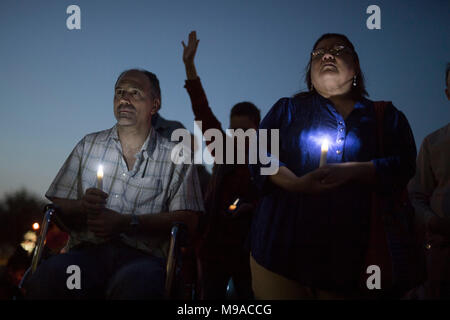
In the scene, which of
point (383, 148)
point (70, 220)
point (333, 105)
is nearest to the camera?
point (383, 148)

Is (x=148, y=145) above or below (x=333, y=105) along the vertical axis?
below

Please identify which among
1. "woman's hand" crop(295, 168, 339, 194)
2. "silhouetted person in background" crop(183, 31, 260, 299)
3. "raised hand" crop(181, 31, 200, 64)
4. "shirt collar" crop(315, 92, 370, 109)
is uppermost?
"raised hand" crop(181, 31, 200, 64)

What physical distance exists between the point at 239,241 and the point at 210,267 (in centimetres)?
31

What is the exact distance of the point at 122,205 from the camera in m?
2.54

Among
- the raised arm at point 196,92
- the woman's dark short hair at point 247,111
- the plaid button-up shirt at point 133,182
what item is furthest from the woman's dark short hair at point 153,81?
the woman's dark short hair at point 247,111

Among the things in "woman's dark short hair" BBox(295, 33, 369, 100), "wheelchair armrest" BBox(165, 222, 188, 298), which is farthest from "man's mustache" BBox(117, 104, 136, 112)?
"woman's dark short hair" BBox(295, 33, 369, 100)

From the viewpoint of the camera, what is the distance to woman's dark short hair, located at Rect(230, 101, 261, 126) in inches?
138

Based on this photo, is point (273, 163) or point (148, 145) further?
point (148, 145)

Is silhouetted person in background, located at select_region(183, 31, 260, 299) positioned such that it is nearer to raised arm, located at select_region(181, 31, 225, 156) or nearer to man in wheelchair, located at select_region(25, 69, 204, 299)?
raised arm, located at select_region(181, 31, 225, 156)

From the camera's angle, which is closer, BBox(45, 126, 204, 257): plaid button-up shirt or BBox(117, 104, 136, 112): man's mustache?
BBox(45, 126, 204, 257): plaid button-up shirt
